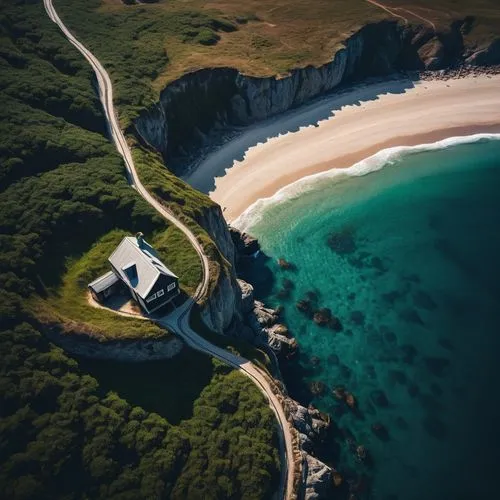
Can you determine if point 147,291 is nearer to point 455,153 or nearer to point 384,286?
point 384,286

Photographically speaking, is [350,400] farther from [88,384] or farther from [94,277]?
[94,277]

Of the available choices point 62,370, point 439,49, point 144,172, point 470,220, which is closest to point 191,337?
point 62,370

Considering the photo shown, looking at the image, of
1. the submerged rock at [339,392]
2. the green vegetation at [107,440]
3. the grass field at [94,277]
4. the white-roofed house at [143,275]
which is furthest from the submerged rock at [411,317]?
the white-roofed house at [143,275]

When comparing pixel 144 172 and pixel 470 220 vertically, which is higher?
pixel 144 172

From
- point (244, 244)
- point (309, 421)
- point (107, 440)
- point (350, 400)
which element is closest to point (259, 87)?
point (244, 244)

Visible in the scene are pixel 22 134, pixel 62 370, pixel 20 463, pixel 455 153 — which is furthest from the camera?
pixel 455 153

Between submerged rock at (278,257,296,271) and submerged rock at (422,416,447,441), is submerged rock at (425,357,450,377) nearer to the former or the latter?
submerged rock at (422,416,447,441)
